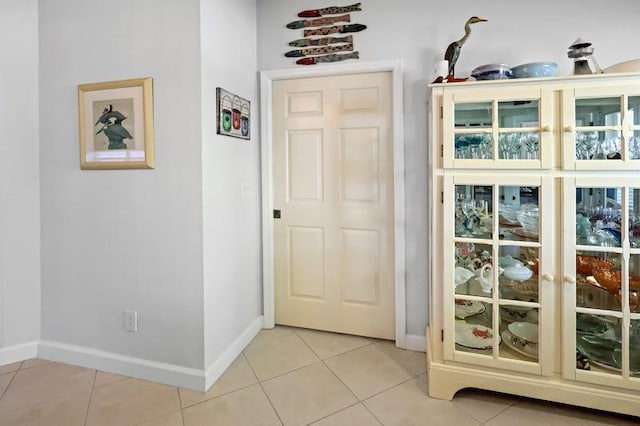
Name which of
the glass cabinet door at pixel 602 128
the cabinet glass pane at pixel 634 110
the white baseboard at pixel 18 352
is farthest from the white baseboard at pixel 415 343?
the white baseboard at pixel 18 352

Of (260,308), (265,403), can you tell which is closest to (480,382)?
(265,403)

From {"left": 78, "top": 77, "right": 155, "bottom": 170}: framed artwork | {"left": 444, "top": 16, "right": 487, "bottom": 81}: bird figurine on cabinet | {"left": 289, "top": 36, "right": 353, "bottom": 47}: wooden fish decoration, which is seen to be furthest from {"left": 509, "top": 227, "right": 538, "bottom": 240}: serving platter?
{"left": 78, "top": 77, "right": 155, "bottom": 170}: framed artwork

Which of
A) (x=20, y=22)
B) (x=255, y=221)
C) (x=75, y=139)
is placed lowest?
(x=255, y=221)

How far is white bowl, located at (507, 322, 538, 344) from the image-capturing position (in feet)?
5.63

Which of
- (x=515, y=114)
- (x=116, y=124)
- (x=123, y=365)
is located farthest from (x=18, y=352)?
(x=515, y=114)

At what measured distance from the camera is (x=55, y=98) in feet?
6.93

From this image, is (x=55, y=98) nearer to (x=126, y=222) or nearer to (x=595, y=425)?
(x=126, y=222)

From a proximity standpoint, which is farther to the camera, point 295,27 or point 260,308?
point 260,308

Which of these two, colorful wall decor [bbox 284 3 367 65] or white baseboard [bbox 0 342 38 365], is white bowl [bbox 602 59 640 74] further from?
white baseboard [bbox 0 342 38 365]

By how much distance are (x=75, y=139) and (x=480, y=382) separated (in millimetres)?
2678

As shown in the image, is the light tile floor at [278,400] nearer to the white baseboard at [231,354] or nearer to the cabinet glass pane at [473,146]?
the white baseboard at [231,354]

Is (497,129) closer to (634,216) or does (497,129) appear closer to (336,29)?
(634,216)

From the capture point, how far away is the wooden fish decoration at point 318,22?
2.34 metres

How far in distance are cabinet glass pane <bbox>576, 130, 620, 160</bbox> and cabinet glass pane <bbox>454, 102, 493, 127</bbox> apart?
0.41 meters
